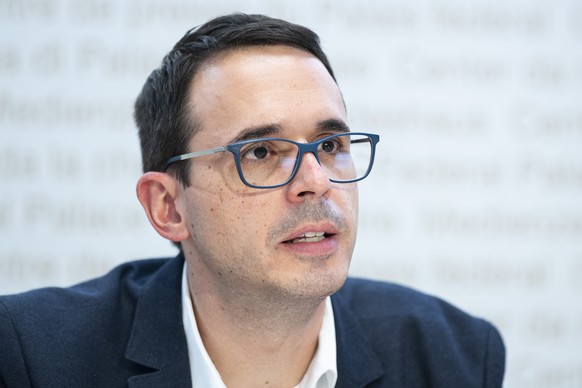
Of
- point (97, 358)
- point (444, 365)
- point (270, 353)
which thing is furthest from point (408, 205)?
point (97, 358)

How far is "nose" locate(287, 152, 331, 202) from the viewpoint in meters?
1.75

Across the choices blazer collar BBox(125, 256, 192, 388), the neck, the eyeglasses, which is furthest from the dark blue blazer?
the eyeglasses

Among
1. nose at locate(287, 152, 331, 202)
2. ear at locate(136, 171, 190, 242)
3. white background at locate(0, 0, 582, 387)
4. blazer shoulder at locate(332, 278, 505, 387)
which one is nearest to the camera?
nose at locate(287, 152, 331, 202)

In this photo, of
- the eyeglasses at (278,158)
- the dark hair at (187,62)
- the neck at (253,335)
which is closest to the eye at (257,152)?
the eyeglasses at (278,158)

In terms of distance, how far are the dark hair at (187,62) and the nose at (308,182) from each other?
1.25 ft

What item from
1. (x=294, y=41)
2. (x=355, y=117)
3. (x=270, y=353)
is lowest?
(x=270, y=353)

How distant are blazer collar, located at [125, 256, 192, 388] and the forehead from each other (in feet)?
1.87

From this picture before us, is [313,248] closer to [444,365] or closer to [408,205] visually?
[444,365]

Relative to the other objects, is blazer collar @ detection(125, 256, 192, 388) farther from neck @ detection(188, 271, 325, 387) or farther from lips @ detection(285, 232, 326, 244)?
lips @ detection(285, 232, 326, 244)

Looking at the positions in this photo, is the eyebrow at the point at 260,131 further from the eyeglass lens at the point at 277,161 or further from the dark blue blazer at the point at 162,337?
the dark blue blazer at the point at 162,337

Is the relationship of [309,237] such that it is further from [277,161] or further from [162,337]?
[162,337]

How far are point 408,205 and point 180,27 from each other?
53.4 inches

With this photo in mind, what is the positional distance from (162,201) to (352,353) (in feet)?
2.68

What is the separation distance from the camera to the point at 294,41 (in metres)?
2.00
